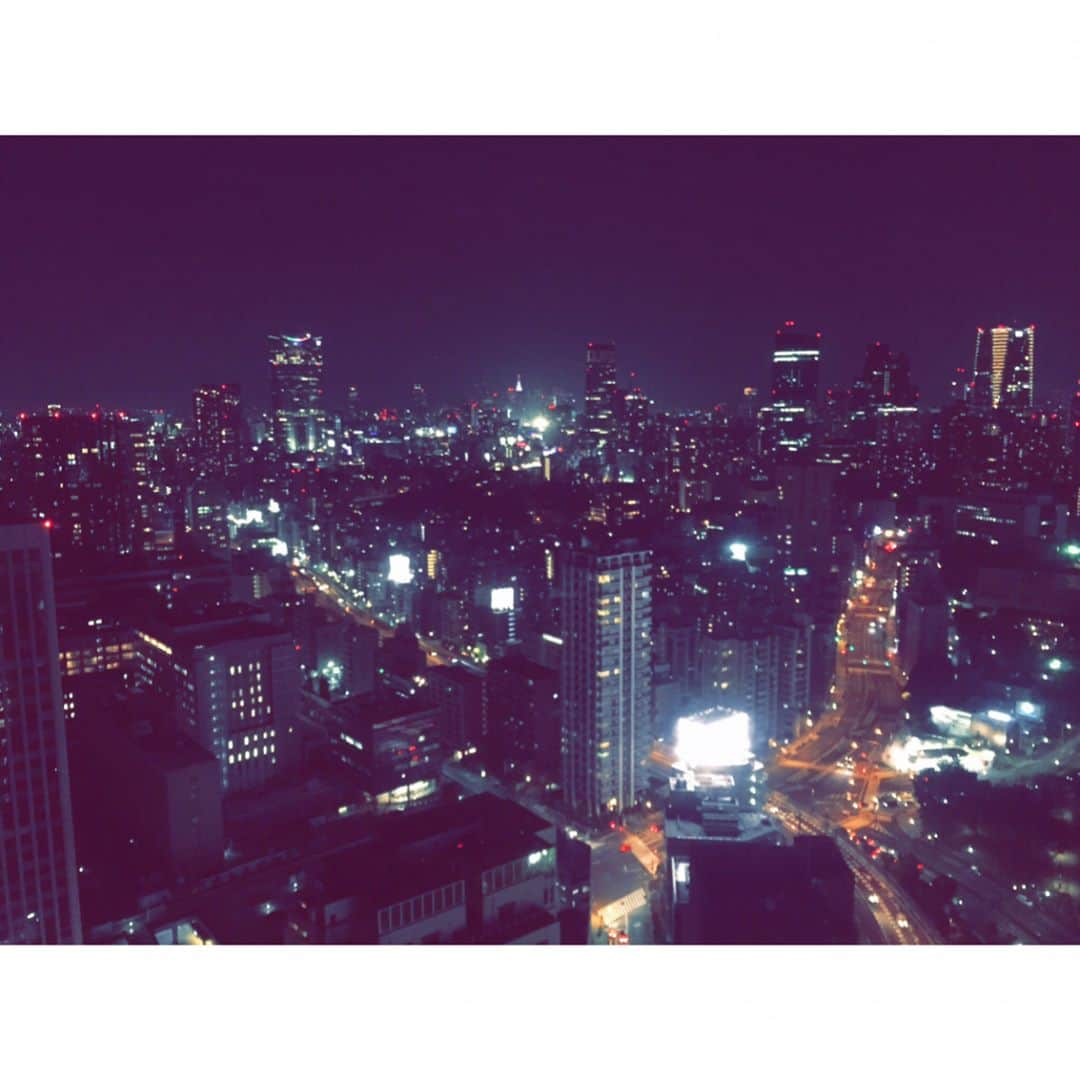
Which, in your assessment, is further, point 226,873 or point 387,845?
point 226,873

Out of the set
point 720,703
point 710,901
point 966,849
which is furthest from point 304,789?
point 966,849

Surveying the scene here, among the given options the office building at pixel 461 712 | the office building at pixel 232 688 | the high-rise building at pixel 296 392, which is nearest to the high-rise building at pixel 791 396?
the high-rise building at pixel 296 392

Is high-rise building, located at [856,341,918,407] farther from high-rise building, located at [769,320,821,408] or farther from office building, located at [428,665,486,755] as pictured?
office building, located at [428,665,486,755]

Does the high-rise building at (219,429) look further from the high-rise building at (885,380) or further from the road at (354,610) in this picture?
the high-rise building at (885,380)

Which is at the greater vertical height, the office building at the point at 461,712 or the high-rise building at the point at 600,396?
the high-rise building at the point at 600,396

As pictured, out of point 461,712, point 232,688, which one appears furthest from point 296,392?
point 461,712

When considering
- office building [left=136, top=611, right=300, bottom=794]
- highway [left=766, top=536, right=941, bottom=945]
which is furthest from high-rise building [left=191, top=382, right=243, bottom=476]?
highway [left=766, top=536, right=941, bottom=945]
